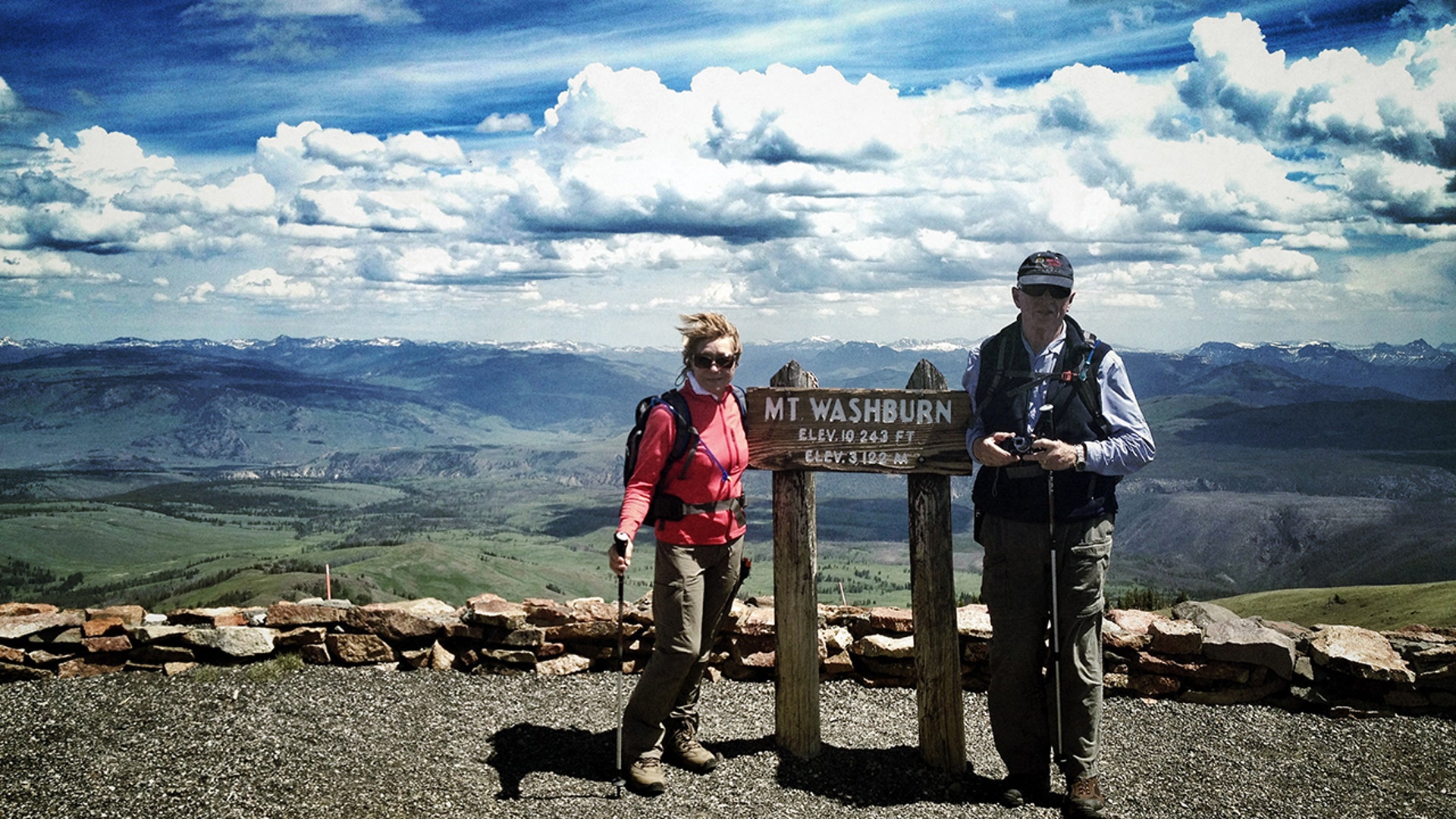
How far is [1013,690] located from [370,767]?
4.86 meters

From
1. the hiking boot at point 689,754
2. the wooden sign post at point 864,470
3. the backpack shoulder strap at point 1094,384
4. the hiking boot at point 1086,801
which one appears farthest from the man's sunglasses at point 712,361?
the hiking boot at point 1086,801

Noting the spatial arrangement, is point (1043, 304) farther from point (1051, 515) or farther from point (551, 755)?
point (551, 755)

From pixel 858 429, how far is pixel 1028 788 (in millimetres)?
2862

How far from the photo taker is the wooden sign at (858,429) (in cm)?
708

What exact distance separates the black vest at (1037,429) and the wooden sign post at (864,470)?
449 mm

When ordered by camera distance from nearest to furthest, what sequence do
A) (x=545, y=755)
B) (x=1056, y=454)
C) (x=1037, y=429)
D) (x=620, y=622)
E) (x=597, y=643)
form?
(x=1056, y=454) < (x=1037, y=429) < (x=620, y=622) < (x=545, y=755) < (x=597, y=643)

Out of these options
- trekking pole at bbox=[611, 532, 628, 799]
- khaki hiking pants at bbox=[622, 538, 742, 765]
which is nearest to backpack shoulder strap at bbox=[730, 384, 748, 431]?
khaki hiking pants at bbox=[622, 538, 742, 765]

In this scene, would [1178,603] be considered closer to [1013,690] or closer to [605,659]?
[1013,690]

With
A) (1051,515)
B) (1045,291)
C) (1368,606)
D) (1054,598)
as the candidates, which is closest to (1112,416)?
(1051,515)

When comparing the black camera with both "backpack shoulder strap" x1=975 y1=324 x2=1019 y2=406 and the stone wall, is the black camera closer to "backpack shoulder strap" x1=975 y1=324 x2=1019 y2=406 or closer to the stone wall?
"backpack shoulder strap" x1=975 y1=324 x2=1019 y2=406

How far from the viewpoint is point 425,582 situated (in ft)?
611

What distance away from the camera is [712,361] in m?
6.47

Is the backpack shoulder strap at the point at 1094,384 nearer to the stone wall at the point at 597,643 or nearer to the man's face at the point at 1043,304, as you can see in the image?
the man's face at the point at 1043,304

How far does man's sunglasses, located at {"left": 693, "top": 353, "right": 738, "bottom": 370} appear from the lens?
646 centimetres
